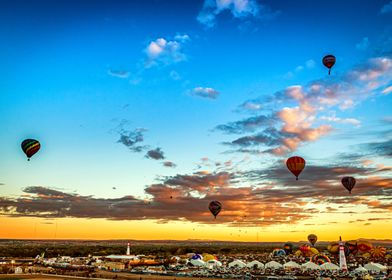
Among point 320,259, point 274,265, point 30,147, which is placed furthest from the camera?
point 274,265

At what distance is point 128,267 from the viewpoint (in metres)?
82.8

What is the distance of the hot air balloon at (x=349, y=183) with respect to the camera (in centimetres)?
7736

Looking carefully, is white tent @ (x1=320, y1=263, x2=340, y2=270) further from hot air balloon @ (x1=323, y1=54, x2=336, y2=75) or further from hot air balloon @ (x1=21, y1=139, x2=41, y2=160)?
hot air balloon @ (x1=21, y1=139, x2=41, y2=160)

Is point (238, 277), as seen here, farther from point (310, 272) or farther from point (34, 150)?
point (34, 150)

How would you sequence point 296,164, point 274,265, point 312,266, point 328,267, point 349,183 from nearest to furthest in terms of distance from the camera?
point 296,164 < point 328,267 < point 312,266 < point 274,265 < point 349,183

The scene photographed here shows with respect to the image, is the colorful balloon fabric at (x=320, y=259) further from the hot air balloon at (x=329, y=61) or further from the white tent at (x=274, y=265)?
the hot air balloon at (x=329, y=61)

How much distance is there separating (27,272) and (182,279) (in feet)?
89.3

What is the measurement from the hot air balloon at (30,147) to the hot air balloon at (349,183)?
5527 centimetres

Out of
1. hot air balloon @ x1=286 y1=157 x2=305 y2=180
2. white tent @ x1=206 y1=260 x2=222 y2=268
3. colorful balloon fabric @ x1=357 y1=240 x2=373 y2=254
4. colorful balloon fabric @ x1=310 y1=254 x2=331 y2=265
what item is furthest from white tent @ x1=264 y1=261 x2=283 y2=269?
colorful balloon fabric @ x1=357 y1=240 x2=373 y2=254

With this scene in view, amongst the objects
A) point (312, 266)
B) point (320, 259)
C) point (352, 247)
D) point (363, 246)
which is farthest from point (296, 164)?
point (363, 246)

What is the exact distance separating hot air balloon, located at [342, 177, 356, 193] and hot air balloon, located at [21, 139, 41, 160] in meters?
55.3

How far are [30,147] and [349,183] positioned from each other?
5695 centimetres

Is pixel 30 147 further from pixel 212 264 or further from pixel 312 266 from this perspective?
pixel 312 266

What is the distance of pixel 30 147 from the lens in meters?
64.8
